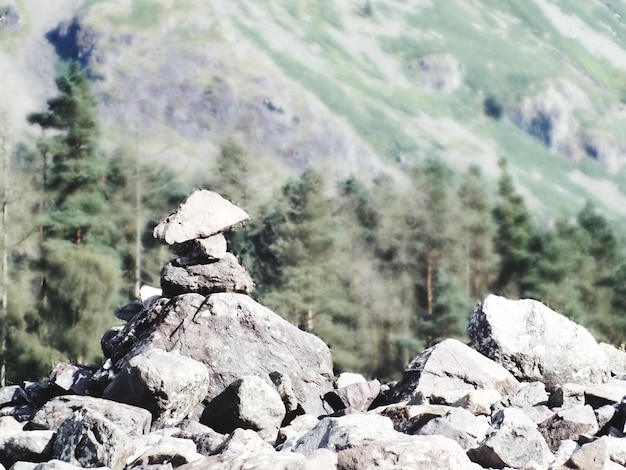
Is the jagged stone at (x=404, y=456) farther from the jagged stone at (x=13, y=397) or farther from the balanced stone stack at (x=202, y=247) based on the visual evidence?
the jagged stone at (x=13, y=397)

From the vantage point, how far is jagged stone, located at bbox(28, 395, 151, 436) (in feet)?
29.0

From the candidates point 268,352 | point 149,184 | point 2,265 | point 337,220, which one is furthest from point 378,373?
point 268,352

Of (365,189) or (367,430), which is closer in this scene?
(367,430)

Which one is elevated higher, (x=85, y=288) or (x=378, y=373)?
(x=85, y=288)

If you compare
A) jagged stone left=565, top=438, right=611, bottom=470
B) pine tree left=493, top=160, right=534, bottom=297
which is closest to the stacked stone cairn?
jagged stone left=565, top=438, right=611, bottom=470

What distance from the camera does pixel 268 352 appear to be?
1111 cm

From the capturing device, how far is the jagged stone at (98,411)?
8828mm

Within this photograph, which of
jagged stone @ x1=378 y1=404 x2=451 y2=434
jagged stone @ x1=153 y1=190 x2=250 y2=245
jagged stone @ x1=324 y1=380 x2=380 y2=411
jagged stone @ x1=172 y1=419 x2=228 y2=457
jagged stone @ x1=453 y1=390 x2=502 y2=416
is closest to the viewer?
jagged stone @ x1=172 y1=419 x2=228 y2=457

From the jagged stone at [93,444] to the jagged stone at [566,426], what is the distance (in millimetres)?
3693

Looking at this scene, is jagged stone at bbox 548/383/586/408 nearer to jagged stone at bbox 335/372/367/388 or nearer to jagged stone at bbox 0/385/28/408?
jagged stone at bbox 335/372/367/388

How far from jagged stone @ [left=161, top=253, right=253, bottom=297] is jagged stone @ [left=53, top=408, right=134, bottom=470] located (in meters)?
3.78

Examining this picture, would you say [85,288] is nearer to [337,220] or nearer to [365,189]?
[337,220]

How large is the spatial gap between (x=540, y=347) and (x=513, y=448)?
3.49m

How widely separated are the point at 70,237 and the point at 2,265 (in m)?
5.25
